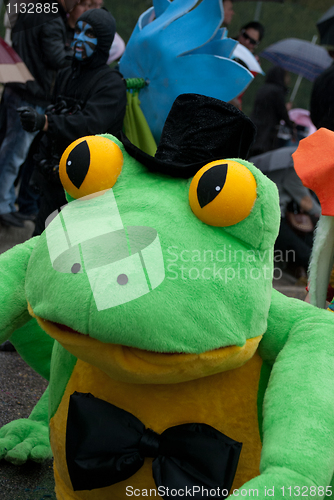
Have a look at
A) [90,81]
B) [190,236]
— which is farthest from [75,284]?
[90,81]

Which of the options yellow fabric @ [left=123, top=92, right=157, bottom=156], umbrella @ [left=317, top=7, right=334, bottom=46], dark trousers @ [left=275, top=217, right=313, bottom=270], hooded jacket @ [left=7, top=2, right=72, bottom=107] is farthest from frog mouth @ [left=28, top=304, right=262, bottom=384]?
umbrella @ [left=317, top=7, right=334, bottom=46]

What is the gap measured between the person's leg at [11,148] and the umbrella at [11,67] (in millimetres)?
536

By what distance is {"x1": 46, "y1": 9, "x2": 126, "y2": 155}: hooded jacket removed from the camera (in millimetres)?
2854

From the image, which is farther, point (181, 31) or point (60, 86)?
point (60, 86)

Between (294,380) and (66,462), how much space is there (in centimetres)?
65

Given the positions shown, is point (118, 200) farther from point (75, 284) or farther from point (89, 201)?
point (75, 284)

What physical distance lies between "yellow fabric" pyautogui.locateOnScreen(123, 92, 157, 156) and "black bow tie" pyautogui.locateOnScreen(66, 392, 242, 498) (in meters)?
1.58

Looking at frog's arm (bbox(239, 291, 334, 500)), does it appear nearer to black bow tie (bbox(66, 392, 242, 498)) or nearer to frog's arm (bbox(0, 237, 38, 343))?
black bow tie (bbox(66, 392, 242, 498))

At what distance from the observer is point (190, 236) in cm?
127

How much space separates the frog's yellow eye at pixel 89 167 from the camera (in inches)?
55.0

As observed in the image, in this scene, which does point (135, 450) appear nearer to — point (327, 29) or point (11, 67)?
point (11, 67)

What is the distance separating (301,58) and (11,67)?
618 cm

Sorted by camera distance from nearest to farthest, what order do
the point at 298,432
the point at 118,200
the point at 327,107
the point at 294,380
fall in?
the point at 298,432, the point at 294,380, the point at 118,200, the point at 327,107

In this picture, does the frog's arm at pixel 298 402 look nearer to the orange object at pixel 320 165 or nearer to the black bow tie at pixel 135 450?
the black bow tie at pixel 135 450
